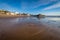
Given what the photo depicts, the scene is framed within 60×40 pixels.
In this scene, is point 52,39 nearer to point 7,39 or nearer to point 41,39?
point 41,39

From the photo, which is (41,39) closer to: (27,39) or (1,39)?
(27,39)

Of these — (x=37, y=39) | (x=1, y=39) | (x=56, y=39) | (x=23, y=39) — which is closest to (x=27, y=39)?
(x=23, y=39)

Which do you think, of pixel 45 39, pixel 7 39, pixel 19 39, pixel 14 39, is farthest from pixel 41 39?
pixel 7 39

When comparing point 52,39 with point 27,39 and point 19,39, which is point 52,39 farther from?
point 19,39

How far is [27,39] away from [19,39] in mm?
520

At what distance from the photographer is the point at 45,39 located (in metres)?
4.90

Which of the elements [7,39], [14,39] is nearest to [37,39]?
[14,39]

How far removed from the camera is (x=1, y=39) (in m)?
4.58

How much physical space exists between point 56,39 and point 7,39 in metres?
3.27

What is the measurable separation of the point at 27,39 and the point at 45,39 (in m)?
1.21

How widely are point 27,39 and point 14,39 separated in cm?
84

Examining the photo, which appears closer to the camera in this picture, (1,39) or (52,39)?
(1,39)

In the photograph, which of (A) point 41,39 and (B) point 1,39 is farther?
(A) point 41,39

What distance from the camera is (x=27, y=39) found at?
4785 millimetres
